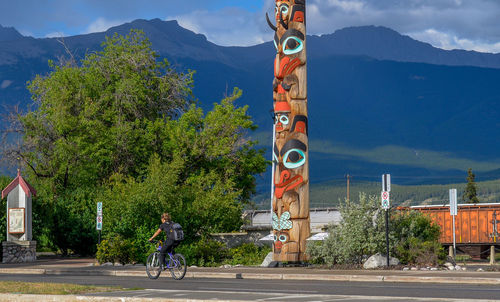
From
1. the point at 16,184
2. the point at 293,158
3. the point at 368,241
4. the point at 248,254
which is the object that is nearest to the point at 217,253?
the point at 248,254

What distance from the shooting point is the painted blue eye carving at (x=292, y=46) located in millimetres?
28828

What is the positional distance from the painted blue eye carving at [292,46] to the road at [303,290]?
374 inches

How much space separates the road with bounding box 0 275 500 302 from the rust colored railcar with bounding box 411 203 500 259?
24.9 meters

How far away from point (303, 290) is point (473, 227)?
29.1 m

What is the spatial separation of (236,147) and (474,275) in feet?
83.4

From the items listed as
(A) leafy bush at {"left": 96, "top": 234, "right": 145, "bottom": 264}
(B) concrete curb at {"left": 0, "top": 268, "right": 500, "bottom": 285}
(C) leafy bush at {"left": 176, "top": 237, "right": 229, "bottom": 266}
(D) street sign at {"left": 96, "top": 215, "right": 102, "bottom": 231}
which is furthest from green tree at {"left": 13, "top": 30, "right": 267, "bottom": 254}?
(B) concrete curb at {"left": 0, "top": 268, "right": 500, "bottom": 285}

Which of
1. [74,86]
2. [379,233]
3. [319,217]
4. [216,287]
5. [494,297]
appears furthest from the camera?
[319,217]

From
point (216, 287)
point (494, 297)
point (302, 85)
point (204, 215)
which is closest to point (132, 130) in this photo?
point (204, 215)

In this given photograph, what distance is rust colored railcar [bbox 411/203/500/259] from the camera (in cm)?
4422

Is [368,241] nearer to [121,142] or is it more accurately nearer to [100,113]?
[121,142]

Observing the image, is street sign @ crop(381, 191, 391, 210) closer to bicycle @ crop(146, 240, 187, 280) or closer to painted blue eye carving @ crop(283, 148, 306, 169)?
painted blue eye carving @ crop(283, 148, 306, 169)

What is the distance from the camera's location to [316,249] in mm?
27562

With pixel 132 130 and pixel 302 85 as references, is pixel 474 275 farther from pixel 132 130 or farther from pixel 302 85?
pixel 132 130

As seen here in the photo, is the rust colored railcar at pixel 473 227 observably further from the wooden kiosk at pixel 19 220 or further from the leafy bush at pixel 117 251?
the wooden kiosk at pixel 19 220
